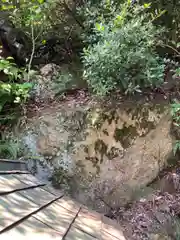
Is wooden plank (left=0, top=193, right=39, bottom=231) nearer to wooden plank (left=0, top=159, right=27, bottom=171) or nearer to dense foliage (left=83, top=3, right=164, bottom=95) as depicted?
wooden plank (left=0, top=159, right=27, bottom=171)

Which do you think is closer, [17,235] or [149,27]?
[17,235]

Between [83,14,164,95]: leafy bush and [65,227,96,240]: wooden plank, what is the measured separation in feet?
9.51

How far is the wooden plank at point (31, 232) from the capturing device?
3.31 feet

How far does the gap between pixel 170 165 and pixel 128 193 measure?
750 millimetres

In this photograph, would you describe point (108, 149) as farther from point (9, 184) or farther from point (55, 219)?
point (55, 219)

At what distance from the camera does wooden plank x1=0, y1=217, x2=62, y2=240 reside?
101cm

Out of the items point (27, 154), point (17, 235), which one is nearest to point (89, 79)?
point (27, 154)

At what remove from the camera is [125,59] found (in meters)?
4.07

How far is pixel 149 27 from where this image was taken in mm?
4113

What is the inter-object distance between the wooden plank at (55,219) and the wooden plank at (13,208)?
0.05 metres

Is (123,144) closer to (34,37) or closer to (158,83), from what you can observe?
(158,83)

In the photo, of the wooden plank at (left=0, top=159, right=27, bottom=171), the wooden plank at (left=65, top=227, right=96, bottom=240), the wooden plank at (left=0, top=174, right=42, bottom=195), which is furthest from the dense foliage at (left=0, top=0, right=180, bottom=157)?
the wooden plank at (left=65, top=227, right=96, bottom=240)

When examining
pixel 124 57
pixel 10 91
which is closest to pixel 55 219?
pixel 124 57

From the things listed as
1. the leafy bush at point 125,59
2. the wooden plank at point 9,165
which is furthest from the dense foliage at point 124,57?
the wooden plank at point 9,165
